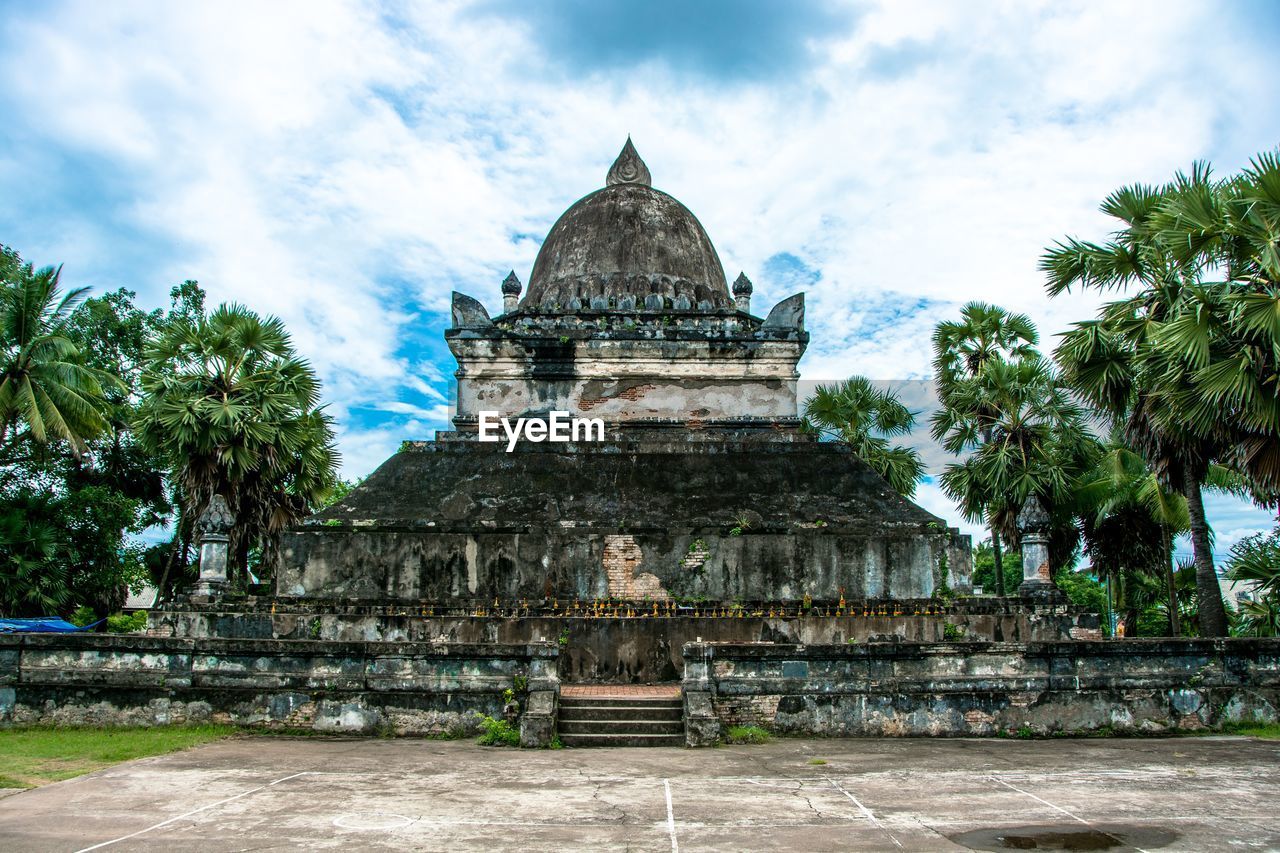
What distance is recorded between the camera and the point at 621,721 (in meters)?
11.9

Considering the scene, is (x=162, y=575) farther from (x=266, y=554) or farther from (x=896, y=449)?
(x=896, y=449)

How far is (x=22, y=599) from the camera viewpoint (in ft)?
73.4

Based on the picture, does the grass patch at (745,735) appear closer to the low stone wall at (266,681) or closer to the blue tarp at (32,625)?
the low stone wall at (266,681)

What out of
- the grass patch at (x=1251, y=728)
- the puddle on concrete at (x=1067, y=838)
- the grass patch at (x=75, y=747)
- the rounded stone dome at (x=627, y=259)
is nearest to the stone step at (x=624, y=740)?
A: the grass patch at (x=75, y=747)

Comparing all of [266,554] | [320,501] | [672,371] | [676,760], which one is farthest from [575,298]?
[676,760]

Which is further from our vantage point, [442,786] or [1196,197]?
[1196,197]

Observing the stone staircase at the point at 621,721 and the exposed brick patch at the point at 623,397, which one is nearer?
the stone staircase at the point at 621,721

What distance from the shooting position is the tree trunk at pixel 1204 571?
604 inches

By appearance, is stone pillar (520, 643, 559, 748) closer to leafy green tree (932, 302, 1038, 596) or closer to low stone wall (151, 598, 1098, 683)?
low stone wall (151, 598, 1098, 683)

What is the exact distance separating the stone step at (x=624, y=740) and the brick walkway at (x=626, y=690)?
111 centimetres

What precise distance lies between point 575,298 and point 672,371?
3623 millimetres

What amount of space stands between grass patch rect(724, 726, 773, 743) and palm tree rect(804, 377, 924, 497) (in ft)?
55.0

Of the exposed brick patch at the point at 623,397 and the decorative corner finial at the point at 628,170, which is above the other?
the decorative corner finial at the point at 628,170

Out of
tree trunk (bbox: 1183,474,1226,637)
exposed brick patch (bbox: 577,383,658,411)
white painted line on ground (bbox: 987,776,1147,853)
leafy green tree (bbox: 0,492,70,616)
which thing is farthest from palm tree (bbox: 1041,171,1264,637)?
leafy green tree (bbox: 0,492,70,616)
